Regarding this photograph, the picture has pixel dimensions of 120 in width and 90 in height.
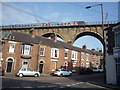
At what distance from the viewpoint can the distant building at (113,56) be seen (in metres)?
14.2

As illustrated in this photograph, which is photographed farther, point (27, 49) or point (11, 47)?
point (27, 49)

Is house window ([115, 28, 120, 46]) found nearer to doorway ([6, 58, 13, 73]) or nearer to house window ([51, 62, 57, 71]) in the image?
house window ([51, 62, 57, 71])

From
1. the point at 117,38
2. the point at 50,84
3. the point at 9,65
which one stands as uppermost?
the point at 117,38

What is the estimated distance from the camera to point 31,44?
26.4m

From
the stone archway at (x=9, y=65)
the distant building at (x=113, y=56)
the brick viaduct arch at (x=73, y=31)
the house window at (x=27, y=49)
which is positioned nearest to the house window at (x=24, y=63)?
the house window at (x=27, y=49)

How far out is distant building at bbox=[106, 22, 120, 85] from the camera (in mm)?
14175

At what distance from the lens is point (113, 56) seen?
14758 millimetres

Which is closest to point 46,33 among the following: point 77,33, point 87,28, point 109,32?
point 77,33

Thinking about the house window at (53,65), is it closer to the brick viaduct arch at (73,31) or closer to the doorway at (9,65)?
the doorway at (9,65)

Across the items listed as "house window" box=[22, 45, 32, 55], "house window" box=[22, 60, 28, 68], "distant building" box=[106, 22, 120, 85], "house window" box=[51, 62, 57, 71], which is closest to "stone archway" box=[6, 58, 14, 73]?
"house window" box=[22, 60, 28, 68]

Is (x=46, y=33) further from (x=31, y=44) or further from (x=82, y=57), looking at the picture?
(x=31, y=44)

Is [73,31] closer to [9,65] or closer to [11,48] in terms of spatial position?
[11,48]

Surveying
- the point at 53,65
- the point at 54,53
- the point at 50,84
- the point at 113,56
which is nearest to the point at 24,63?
the point at 53,65

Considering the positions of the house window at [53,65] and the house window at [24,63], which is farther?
the house window at [53,65]
